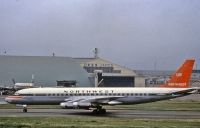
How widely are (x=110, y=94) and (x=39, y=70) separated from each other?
81998mm

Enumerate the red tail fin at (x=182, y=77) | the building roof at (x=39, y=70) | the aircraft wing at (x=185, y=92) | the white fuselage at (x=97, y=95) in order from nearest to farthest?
the aircraft wing at (x=185, y=92) < the white fuselage at (x=97, y=95) < the red tail fin at (x=182, y=77) < the building roof at (x=39, y=70)

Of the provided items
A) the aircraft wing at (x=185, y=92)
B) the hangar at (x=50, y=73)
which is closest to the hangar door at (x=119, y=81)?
the hangar at (x=50, y=73)

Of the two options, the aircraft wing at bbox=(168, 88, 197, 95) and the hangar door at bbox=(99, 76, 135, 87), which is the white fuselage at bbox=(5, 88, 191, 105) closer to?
the aircraft wing at bbox=(168, 88, 197, 95)

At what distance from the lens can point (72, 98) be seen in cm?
4478

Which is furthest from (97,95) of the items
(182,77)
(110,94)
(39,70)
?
(39,70)

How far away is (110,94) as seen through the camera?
44750 millimetres

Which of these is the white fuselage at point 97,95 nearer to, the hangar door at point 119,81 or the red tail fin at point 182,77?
the red tail fin at point 182,77

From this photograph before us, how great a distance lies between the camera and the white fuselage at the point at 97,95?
4394cm

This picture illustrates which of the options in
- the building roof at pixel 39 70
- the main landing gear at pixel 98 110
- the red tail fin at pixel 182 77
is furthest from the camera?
the building roof at pixel 39 70

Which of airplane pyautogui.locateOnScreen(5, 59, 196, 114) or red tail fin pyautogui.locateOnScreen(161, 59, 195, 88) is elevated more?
red tail fin pyautogui.locateOnScreen(161, 59, 195, 88)

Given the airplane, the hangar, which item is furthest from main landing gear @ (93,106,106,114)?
the hangar

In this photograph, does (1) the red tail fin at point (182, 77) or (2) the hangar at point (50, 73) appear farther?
(2) the hangar at point (50, 73)

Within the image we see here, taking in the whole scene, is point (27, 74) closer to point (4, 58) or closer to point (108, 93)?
point (4, 58)

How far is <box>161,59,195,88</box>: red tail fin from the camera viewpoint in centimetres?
4516
